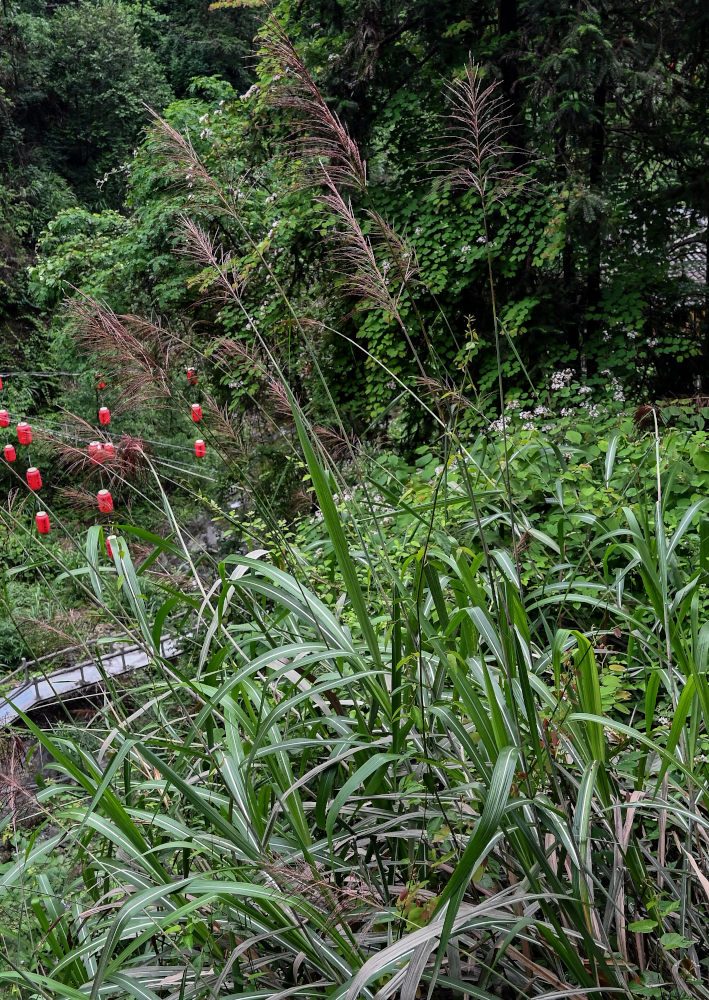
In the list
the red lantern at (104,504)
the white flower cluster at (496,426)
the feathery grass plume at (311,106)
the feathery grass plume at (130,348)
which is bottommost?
the white flower cluster at (496,426)

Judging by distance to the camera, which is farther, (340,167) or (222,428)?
(222,428)

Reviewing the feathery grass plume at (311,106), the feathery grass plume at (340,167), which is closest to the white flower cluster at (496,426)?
the feathery grass plume at (340,167)

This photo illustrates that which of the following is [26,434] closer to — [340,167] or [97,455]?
Result: [97,455]

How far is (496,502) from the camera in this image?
84.0 inches

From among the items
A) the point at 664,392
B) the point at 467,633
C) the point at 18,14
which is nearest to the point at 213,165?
the point at 664,392

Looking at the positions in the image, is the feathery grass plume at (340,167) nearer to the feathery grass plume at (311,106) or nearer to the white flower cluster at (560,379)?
the feathery grass plume at (311,106)

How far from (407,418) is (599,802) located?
383 cm

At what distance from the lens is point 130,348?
147 cm

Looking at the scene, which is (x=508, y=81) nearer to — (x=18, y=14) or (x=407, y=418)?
(x=407, y=418)

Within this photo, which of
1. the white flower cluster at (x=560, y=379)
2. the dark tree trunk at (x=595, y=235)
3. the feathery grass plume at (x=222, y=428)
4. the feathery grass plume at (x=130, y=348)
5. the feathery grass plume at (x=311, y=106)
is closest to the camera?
the feathery grass plume at (x=311, y=106)

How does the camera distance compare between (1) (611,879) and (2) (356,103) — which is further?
(2) (356,103)

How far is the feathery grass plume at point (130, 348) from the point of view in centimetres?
146

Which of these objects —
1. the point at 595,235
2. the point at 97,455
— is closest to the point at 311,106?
the point at 97,455

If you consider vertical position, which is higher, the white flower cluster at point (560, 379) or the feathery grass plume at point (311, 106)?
the feathery grass plume at point (311, 106)
